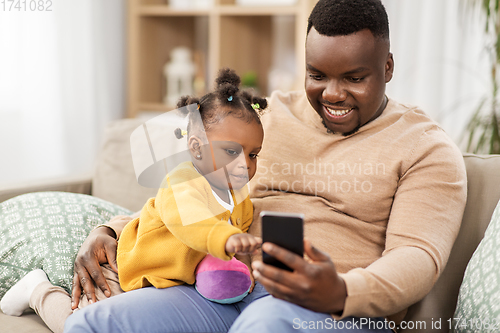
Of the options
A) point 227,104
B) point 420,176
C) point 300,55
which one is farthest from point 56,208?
point 300,55

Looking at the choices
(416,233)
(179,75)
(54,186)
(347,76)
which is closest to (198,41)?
(179,75)

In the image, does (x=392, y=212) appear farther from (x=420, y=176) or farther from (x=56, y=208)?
(x=56, y=208)

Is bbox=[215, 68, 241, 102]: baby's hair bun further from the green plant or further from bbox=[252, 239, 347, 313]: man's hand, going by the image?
the green plant

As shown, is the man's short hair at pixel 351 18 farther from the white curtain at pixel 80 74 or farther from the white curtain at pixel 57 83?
the white curtain at pixel 57 83

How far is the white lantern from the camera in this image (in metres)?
2.63

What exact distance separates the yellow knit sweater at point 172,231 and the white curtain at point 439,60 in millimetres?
1468

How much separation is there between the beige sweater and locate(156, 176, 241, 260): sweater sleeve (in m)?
0.22

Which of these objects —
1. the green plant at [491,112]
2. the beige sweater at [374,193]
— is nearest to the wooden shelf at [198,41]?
the green plant at [491,112]

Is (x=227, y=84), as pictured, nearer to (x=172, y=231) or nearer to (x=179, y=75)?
(x=172, y=231)

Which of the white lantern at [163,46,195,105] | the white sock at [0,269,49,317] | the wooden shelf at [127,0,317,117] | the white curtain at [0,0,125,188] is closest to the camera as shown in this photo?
the white sock at [0,269,49,317]

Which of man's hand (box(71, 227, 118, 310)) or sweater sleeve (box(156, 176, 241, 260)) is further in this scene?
man's hand (box(71, 227, 118, 310))

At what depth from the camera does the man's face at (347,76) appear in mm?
966

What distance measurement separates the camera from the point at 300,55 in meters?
2.24

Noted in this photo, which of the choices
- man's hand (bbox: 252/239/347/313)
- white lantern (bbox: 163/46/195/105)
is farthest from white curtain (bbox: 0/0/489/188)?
man's hand (bbox: 252/239/347/313)
